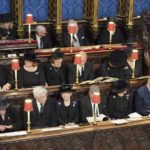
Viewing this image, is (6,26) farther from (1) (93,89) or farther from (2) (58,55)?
(1) (93,89)

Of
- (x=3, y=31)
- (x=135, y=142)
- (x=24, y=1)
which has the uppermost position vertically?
(x=24, y=1)

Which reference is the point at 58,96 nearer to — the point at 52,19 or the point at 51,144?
the point at 51,144

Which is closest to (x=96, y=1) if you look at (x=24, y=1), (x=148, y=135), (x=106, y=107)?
(x=24, y=1)

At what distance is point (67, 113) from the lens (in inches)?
265

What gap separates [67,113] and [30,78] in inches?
48.2

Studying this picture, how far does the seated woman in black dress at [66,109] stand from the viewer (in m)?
6.64

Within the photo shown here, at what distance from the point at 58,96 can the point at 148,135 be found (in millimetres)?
1678

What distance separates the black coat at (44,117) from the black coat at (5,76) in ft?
3.66

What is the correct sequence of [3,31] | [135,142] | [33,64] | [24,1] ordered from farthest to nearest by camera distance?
[24,1] < [3,31] < [33,64] < [135,142]

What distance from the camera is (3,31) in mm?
9000

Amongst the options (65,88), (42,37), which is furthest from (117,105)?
(42,37)

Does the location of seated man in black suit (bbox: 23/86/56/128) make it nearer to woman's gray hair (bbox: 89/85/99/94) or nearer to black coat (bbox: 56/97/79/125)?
black coat (bbox: 56/97/79/125)

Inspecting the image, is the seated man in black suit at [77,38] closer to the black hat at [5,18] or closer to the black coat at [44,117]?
the black hat at [5,18]

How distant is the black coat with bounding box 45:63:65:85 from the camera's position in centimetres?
800
